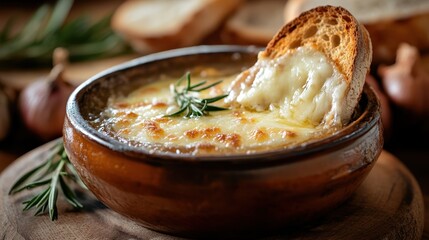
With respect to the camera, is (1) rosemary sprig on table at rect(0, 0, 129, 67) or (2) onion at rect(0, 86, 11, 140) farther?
(1) rosemary sprig on table at rect(0, 0, 129, 67)

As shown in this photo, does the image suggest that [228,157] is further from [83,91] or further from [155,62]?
[155,62]

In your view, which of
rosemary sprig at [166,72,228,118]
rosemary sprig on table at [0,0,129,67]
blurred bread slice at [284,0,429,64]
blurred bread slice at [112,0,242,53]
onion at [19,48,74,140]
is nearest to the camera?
rosemary sprig at [166,72,228,118]

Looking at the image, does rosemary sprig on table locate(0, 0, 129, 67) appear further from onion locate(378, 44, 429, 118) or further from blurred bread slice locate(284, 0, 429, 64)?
onion locate(378, 44, 429, 118)

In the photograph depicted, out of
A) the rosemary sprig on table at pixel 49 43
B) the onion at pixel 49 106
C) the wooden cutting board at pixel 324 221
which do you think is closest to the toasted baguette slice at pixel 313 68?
the wooden cutting board at pixel 324 221

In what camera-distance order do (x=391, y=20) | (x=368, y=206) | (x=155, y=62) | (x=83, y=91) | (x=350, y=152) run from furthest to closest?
1. (x=391, y=20)
2. (x=155, y=62)
3. (x=83, y=91)
4. (x=368, y=206)
5. (x=350, y=152)

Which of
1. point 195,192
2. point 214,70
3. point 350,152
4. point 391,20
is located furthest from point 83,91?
point 391,20

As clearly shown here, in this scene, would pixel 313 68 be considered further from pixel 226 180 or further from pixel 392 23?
pixel 392 23

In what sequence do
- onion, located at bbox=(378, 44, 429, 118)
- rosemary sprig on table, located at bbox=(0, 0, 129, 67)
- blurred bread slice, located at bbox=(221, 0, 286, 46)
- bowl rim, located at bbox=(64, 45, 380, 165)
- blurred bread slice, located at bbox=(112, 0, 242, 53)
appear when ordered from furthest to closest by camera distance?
rosemary sprig on table, located at bbox=(0, 0, 129, 67)
blurred bread slice, located at bbox=(112, 0, 242, 53)
blurred bread slice, located at bbox=(221, 0, 286, 46)
onion, located at bbox=(378, 44, 429, 118)
bowl rim, located at bbox=(64, 45, 380, 165)

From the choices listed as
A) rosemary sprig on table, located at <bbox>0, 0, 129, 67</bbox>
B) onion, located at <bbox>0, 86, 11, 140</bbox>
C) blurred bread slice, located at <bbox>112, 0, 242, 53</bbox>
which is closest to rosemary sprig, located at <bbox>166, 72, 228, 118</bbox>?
onion, located at <bbox>0, 86, 11, 140</bbox>
